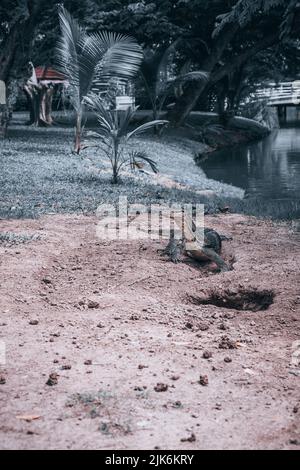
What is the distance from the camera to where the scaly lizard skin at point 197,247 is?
253 inches

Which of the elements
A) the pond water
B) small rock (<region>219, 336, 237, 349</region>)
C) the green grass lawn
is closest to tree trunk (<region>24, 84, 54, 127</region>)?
the pond water

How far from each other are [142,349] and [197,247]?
2387mm

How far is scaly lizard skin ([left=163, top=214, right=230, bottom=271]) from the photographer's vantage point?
643cm

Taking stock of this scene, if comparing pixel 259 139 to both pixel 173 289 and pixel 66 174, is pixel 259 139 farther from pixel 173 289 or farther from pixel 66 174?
pixel 173 289

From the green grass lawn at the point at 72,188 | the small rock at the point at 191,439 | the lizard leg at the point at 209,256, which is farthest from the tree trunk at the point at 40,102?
the small rock at the point at 191,439

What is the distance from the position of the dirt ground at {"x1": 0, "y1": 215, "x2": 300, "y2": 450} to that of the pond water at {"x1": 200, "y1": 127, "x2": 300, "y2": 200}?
692cm

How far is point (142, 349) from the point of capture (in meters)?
4.35

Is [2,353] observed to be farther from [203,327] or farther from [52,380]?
[203,327]

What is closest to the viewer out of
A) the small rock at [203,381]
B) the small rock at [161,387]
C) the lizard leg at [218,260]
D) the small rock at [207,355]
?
the small rock at [161,387]

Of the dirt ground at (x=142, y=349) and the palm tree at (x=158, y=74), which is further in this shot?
the palm tree at (x=158, y=74)

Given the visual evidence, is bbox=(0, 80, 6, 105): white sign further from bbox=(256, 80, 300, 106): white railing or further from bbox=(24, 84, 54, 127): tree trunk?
bbox=(256, 80, 300, 106): white railing

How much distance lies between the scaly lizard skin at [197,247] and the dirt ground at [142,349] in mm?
116

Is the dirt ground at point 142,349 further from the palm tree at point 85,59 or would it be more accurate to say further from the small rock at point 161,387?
the palm tree at point 85,59
